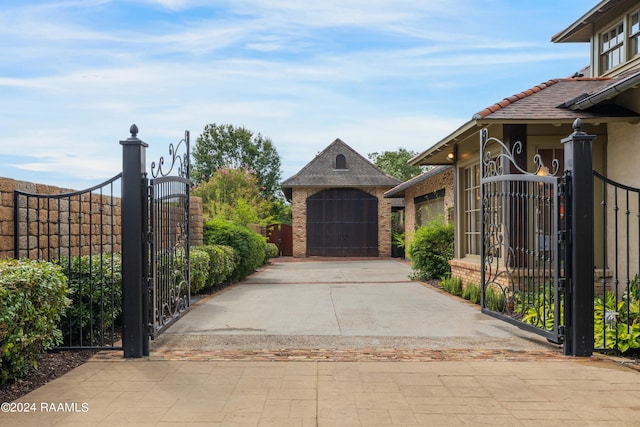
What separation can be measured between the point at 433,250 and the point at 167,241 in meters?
7.80

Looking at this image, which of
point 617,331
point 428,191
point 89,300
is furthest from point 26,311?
point 428,191

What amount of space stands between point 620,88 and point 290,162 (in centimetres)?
4047

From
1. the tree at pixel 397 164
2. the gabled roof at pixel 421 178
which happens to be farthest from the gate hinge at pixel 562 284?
the tree at pixel 397 164

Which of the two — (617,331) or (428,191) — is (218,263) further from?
(428,191)

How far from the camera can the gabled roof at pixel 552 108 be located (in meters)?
8.11

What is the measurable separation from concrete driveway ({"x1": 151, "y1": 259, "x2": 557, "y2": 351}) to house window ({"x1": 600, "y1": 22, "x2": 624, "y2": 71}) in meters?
5.55

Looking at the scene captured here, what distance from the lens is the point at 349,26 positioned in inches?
497

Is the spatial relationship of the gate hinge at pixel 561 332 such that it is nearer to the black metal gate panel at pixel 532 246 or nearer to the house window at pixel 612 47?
the black metal gate panel at pixel 532 246

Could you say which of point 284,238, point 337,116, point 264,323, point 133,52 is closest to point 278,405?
point 264,323

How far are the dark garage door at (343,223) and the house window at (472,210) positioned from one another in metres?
14.8

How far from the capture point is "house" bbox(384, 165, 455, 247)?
16.5 metres

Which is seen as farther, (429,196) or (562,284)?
(429,196)

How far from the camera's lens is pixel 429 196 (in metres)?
19.2

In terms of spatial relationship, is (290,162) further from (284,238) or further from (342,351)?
(342,351)
